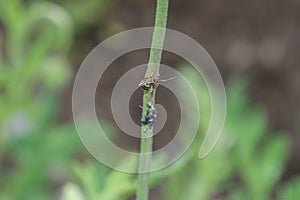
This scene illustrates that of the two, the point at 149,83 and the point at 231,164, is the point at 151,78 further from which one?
the point at 231,164

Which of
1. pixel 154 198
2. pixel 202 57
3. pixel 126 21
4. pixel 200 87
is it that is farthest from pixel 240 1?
pixel 200 87

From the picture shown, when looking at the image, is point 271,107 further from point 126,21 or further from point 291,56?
point 126,21

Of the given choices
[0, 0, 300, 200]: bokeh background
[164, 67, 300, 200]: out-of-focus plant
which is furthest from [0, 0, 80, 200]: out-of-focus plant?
[164, 67, 300, 200]: out-of-focus plant

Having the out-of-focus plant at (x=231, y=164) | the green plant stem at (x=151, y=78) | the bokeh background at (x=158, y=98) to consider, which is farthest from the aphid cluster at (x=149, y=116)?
the out-of-focus plant at (x=231, y=164)

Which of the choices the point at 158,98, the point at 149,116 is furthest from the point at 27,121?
the point at 158,98

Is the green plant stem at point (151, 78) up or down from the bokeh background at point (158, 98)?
down

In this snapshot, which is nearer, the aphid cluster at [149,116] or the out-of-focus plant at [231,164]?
the aphid cluster at [149,116]

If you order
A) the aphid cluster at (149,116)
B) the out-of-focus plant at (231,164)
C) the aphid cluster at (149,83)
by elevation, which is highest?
the out-of-focus plant at (231,164)

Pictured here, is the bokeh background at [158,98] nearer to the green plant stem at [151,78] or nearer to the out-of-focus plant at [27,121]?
the out-of-focus plant at [27,121]
